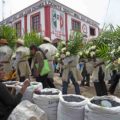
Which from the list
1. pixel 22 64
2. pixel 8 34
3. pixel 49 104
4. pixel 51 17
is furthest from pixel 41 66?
pixel 51 17

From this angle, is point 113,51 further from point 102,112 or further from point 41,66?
point 41,66

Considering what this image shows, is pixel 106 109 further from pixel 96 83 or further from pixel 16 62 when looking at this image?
pixel 16 62

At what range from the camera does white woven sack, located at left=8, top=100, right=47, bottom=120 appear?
391 cm

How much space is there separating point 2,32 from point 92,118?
5.26 meters

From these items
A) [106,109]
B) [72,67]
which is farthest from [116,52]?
[72,67]

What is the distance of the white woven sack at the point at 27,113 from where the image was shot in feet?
12.8

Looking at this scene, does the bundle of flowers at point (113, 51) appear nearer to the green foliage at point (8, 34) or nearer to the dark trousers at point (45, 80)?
the dark trousers at point (45, 80)

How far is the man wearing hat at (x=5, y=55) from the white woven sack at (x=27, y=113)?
3813mm

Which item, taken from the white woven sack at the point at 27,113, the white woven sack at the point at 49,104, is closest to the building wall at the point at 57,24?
the white woven sack at the point at 49,104

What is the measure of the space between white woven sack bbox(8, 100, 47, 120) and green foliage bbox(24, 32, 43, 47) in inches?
195

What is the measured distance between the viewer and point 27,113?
12.9 ft

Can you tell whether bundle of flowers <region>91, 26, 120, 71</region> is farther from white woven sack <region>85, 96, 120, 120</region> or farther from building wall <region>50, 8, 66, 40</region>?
building wall <region>50, 8, 66, 40</region>

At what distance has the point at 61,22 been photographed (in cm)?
2562

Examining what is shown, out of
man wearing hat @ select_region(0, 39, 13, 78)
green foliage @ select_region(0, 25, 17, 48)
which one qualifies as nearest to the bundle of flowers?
man wearing hat @ select_region(0, 39, 13, 78)
